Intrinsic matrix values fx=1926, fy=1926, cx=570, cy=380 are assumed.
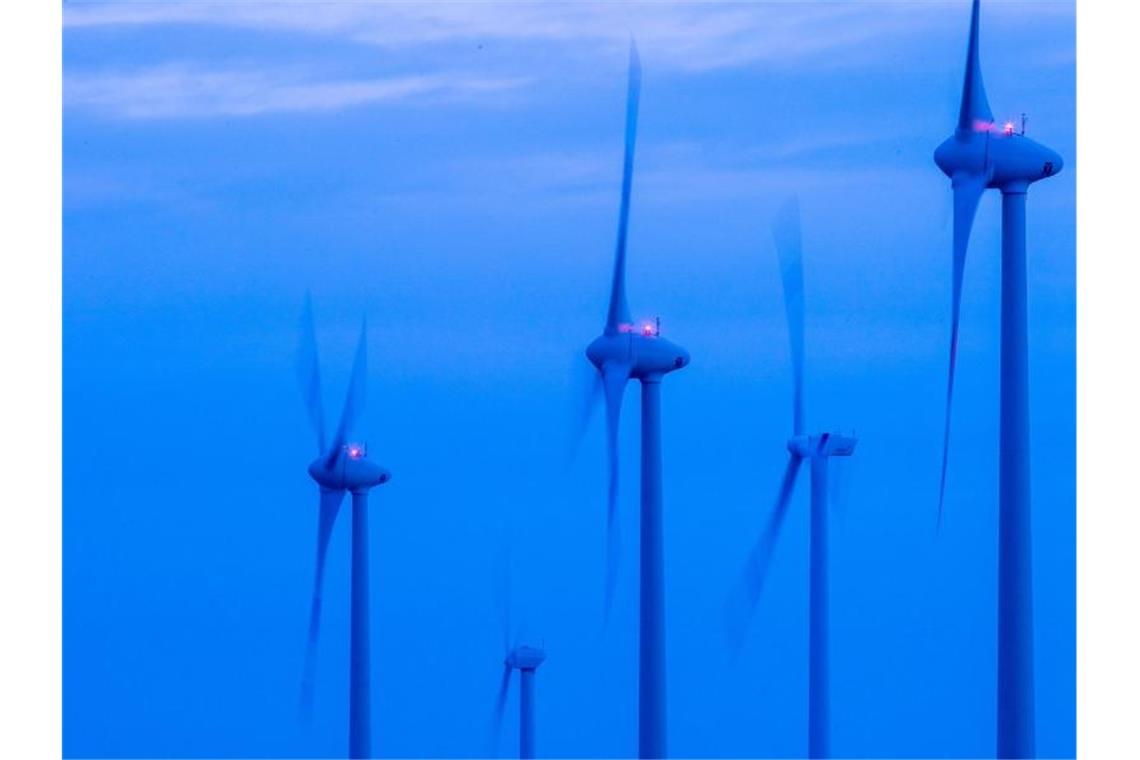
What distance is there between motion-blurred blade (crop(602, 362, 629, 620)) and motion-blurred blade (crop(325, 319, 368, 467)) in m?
2.79

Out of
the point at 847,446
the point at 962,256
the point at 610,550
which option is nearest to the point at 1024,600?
the point at 962,256

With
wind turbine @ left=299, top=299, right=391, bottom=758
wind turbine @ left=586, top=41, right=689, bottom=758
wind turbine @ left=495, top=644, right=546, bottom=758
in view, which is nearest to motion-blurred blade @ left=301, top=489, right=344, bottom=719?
wind turbine @ left=299, top=299, right=391, bottom=758

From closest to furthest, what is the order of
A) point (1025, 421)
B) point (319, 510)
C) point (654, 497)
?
point (1025, 421) < point (654, 497) < point (319, 510)

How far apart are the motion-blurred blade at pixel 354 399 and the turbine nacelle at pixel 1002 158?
7.21 m

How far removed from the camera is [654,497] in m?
21.6

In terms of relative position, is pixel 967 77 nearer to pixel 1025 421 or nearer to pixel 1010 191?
pixel 1010 191

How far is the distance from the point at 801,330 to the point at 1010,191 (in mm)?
4846

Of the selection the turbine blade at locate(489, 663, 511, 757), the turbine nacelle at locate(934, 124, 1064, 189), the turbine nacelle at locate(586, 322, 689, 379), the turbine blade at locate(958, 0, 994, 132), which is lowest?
the turbine blade at locate(489, 663, 511, 757)

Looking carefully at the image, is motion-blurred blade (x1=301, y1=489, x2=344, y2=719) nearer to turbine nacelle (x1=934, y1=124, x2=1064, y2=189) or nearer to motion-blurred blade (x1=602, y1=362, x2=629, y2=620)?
motion-blurred blade (x1=602, y1=362, x2=629, y2=620)

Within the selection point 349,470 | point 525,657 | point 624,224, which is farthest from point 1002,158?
point 525,657

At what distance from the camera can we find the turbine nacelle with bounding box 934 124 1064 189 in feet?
60.4

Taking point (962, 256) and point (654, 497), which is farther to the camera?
point (654, 497)

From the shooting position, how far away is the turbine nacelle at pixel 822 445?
2412cm

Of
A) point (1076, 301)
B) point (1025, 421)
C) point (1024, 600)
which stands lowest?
point (1024, 600)
